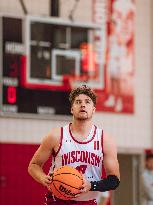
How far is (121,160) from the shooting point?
14.6m

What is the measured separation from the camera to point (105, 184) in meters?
6.00

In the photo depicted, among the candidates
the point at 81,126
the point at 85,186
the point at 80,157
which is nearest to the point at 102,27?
the point at 81,126

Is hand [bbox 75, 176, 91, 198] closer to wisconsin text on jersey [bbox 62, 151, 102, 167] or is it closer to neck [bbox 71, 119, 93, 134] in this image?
wisconsin text on jersey [bbox 62, 151, 102, 167]

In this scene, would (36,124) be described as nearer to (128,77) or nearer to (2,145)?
(2,145)

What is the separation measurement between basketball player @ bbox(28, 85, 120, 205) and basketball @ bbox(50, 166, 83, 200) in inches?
8.2

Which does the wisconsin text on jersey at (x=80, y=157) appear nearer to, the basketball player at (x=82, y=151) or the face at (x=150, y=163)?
the basketball player at (x=82, y=151)

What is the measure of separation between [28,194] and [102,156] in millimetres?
6890

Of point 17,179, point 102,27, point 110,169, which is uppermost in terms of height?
point 102,27

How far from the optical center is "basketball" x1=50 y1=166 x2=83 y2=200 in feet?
19.0

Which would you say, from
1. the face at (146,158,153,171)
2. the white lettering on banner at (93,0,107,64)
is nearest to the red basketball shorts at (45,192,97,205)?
the face at (146,158,153,171)

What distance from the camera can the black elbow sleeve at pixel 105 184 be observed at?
592 cm

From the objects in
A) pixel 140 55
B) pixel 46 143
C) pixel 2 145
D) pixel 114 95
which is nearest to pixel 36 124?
pixel 2 145

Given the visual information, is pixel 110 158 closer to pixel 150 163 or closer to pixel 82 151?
pixel 82 151

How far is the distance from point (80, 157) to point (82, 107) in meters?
0.42
